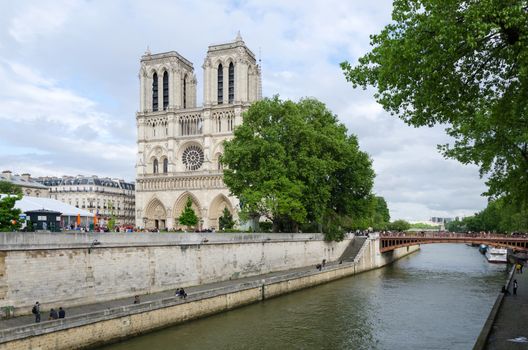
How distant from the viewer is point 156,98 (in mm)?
80625

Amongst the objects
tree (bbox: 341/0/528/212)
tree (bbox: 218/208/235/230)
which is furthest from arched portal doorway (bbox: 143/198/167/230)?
tree (bbox: 341/0/528/212)

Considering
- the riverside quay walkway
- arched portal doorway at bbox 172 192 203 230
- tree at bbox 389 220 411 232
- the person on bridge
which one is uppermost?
arched portal doorway at bbox 172 192 203 230

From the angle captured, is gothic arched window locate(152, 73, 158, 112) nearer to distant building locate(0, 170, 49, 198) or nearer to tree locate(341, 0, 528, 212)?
distant building locate(0, 170, 49, 198)

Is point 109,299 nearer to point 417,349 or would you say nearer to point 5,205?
point 5,205

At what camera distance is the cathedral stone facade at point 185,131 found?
7319 cm

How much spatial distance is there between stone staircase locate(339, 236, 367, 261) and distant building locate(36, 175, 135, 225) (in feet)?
178

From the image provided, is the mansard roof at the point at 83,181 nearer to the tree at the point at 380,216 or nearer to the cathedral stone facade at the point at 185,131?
the cathedral stone facade at the point at 185,131

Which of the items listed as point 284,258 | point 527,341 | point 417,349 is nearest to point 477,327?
point 417,349

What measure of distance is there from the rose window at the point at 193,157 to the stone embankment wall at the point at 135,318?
1720 inches

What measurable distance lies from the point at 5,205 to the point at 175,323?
12318 mm

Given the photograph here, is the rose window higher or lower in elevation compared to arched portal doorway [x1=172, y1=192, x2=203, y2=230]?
higher

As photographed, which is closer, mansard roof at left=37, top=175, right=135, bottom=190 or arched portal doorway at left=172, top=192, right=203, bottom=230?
arched portal doorway at left=172, top=192, right=203, bottom=230

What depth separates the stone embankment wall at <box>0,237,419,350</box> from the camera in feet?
54.6

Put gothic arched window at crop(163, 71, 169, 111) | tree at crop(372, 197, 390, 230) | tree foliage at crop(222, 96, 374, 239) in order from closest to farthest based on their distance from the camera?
tree foliage at crop(222, 96, 374, 239) < gothic arched window at crop(163, 71, 169, 111) < tree at crop(372, 197, 390, 230)
